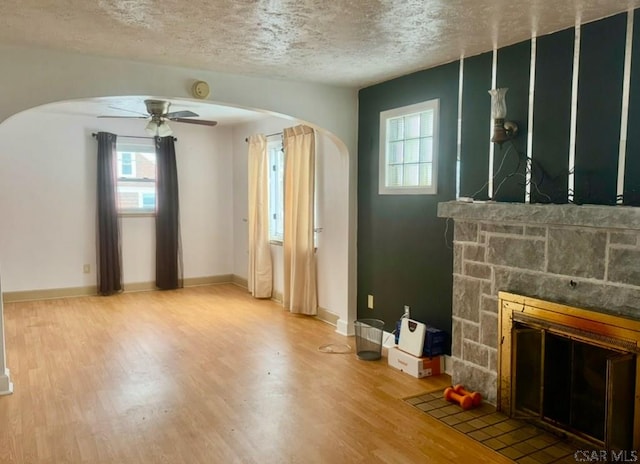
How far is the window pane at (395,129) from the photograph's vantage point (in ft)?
14.0

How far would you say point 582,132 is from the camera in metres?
2.83

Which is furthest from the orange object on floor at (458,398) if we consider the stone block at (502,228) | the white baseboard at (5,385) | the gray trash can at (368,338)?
the white baseboard at (5,385)

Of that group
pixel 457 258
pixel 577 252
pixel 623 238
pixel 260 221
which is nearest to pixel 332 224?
pixel 260 221

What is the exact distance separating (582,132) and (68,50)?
3333 mm

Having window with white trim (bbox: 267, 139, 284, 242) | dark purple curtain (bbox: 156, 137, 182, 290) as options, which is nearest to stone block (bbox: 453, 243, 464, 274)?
window with white trim (bbox: 267, 139, 284, 242)

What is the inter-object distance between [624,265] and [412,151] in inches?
78.5

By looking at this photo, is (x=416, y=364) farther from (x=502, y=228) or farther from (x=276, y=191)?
(x=276, y=191)

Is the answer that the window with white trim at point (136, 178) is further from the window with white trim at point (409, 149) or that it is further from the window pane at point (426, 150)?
the window pane at point (426, 150)

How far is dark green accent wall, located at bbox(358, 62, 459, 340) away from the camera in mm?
3766

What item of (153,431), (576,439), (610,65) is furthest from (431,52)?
(153,431)

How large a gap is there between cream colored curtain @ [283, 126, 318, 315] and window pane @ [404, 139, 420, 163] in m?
1.32

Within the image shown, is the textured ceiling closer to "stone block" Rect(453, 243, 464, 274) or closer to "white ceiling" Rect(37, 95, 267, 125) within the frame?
"stone block" Rect(453, 243, 464, 274)

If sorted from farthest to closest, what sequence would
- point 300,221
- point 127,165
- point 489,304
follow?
point 127,165 → point 300,221 → point 489,304

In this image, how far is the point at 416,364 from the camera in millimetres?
3709
